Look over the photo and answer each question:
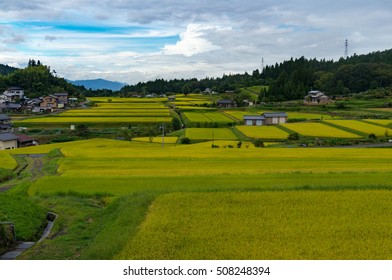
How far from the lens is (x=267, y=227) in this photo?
10.2 m

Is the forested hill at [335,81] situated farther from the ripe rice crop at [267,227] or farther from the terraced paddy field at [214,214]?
the ripe rice crop at [267,227]

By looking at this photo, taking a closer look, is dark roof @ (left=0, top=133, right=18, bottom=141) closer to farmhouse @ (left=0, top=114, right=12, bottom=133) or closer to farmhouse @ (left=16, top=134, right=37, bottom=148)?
farmhouse @ (left=16, top=134, right=37, bottom=148)

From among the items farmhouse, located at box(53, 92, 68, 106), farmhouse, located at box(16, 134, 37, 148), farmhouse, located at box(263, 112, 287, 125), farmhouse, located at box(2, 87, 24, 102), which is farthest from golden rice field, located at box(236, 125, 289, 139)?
farmhouse, located at box(2, 87, 24, 102)

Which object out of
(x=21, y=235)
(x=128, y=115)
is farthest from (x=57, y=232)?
(x=128, y=115)

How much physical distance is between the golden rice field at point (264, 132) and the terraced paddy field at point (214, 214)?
20978mm

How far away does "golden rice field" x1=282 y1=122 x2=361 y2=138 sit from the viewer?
42.9m

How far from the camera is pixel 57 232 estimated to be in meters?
13.2

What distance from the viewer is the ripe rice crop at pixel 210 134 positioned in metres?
45.0

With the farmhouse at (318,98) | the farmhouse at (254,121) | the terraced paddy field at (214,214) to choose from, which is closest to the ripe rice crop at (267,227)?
the terraced paddy field at (214,214)

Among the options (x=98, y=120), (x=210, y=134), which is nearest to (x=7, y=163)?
(x=210, y=134)

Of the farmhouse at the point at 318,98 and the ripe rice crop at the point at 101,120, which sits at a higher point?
the farmhouse at the point at 318,98

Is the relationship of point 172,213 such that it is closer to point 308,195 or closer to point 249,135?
point 308,195

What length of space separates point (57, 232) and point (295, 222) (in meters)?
7.46

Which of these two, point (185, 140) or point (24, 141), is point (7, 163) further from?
point (185, 140)
